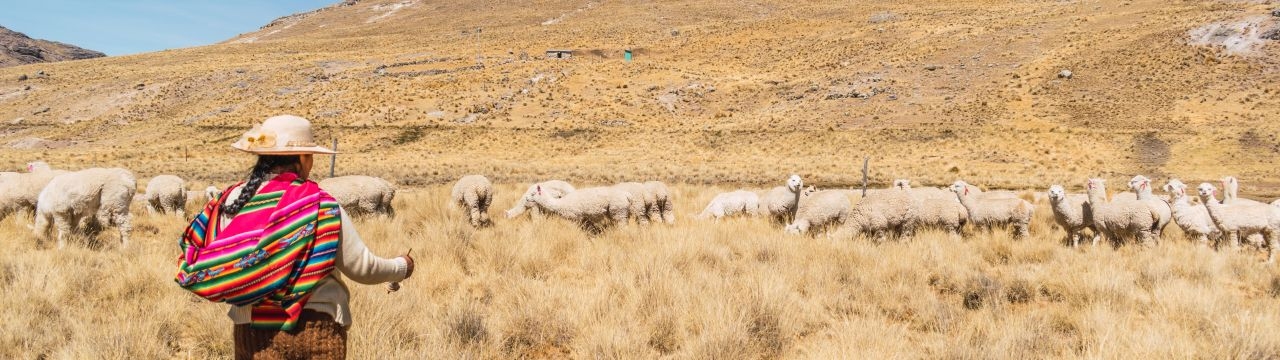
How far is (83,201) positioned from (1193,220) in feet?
52.5

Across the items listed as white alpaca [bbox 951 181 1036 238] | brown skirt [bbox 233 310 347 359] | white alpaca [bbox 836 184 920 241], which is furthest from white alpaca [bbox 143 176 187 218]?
white alpaca [bbox 951 181 1036 238]

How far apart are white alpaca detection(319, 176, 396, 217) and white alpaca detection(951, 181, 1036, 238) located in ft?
35.5

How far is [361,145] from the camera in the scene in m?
44.5

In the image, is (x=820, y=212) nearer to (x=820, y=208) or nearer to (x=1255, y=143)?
(x=820, y=208)

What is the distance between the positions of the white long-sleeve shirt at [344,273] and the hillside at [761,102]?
25.3m

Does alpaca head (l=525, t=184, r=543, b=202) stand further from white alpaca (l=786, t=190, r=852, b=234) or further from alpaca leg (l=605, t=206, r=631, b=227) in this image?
white alpaca (l=786, t=190, r=852, b=234)

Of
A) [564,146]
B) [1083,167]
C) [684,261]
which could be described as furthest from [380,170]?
[1083,167]

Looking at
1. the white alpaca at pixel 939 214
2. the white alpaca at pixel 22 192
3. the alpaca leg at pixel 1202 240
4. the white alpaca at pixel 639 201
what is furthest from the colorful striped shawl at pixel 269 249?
the alpaca leg at pixel 1202 240

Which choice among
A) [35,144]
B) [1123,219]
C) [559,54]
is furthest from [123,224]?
[559,54]

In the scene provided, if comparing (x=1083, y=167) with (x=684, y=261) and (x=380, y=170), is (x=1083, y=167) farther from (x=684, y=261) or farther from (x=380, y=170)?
(x=380, y=170)

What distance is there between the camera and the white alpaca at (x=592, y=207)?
10.6 meters

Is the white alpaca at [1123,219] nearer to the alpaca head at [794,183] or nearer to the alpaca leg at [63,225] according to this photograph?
the alpaca head at [794,183]

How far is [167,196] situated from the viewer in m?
12.2

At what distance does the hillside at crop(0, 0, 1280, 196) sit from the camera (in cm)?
3244
